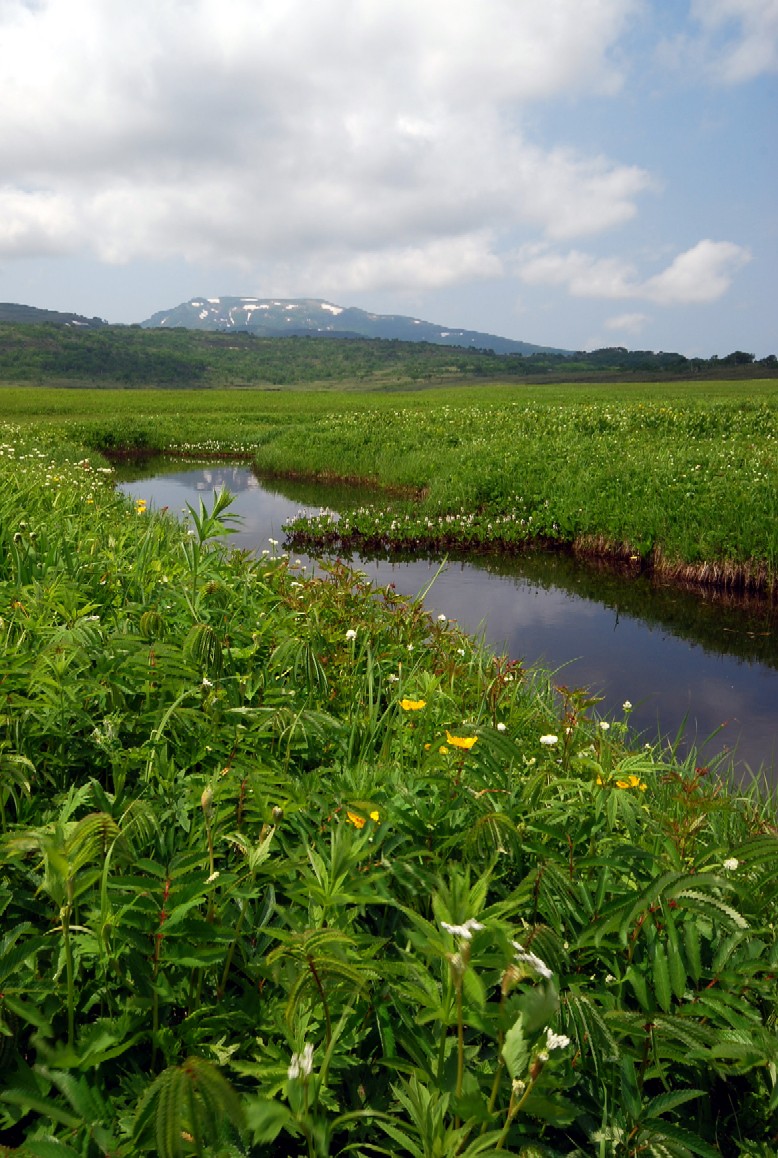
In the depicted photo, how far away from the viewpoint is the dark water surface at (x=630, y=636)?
7.02 meters

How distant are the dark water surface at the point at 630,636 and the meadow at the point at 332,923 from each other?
8.37 ft

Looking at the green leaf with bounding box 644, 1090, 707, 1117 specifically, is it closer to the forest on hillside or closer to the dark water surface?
the dark water surface

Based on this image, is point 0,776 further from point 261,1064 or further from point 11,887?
point 261,1064

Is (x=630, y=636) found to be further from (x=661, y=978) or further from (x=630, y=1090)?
(x=630, y=1090)

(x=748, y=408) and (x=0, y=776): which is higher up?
(x=748, y=408)

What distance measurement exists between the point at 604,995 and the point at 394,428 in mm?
24029

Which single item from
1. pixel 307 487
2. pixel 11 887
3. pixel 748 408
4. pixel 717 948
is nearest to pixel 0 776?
pixel 11 887

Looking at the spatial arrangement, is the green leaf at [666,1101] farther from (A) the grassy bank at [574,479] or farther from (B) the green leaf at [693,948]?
(A) the grassy bank at [574,479]

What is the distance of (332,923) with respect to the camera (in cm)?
183

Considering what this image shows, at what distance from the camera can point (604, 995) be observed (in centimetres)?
184

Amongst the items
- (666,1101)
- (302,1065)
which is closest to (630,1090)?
(666,1101)

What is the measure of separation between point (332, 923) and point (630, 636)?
8291 millimetres

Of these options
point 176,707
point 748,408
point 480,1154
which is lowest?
point 480,1154

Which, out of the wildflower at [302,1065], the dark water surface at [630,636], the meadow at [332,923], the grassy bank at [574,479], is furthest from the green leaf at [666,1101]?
the grassy bank at [574,479]
